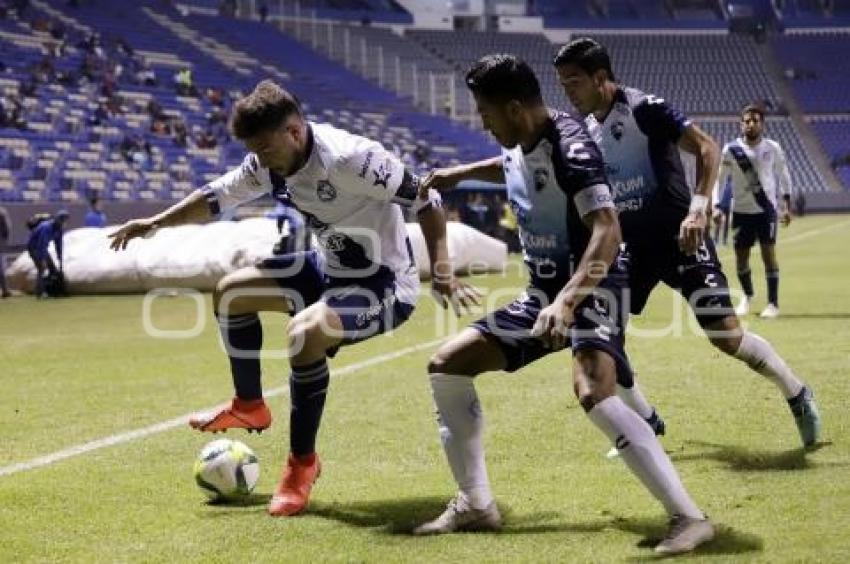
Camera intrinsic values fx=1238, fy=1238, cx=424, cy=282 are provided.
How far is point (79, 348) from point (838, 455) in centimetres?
891

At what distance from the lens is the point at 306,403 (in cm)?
557

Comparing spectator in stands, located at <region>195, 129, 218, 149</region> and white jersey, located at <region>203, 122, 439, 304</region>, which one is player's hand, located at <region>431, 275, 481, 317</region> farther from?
spectator in stands, located at <region>195, 129, 218, 149</region>

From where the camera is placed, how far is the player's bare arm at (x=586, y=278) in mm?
4398

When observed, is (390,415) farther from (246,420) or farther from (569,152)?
(569,152)

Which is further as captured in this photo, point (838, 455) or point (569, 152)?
point (838, 455)

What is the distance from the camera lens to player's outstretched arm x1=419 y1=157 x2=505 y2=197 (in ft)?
18.4

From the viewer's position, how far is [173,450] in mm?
6930

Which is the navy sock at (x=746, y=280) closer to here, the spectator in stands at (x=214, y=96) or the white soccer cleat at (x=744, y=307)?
the white soccer cleat at (x=744, y=307)

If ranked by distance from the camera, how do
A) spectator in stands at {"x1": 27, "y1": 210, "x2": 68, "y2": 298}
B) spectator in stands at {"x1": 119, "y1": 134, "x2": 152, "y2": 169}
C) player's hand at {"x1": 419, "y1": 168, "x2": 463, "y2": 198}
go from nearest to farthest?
1. player's hand at {"x1": 419, "y1": 168, "x2": 463, "y2": 198}
2. spectator in stands at {"x1": 27, "y1": 210, "x2": 68, "y2": 298}
3. spectator in stands at {"x1": 119, "y1": 134, "x2": 152, "y2": 169}

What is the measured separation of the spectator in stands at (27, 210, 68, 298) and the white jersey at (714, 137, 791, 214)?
40.0 ft

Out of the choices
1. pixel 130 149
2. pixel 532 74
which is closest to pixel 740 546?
pixel 532 74

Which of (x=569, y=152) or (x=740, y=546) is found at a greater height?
(x=569, y=152)

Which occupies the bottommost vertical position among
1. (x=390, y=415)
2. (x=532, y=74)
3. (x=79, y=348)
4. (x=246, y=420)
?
(x=79, y=348)

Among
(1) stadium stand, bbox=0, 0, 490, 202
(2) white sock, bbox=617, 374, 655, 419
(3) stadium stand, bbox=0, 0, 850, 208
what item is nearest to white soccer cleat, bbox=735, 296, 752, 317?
(2) white sock, bbox=617, 374, 655, 419
